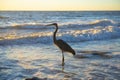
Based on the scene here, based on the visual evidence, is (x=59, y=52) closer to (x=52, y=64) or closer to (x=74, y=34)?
(x=52, y=64)

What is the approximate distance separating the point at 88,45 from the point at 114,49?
0.50m

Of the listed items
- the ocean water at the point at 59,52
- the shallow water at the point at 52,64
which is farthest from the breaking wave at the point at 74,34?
the shallow water at the point at 52,64

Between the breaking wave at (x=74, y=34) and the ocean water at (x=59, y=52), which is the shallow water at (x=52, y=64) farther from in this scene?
the breaking wave at (x=74, y=34)

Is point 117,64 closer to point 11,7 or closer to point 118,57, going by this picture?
point 118,57

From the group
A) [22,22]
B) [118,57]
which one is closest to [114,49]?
[118,57]

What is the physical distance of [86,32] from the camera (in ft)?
17.7

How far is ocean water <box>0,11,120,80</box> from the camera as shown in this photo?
9.37 ft

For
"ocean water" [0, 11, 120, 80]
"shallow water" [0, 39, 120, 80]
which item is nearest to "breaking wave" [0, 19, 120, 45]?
"ocean water" [0, 11, 120, 80]

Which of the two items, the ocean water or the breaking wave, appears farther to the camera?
the breaking wave

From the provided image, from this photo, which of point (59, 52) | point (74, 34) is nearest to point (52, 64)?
point (59, 52)

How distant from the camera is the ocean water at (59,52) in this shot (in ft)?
9.37

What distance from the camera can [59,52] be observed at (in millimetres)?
3883

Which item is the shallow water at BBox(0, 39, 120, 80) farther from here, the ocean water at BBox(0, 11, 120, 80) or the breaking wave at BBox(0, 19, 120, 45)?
the breaking wave at BBox(0, 19, 120, 45)

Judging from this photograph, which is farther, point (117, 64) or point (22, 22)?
point (22, 22)
